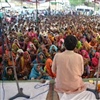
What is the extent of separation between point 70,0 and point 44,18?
46cm

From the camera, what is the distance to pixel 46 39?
3.11 m

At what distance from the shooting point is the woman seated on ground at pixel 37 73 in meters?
2.62

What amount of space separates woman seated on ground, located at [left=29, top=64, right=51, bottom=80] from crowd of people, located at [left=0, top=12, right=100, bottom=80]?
0.02 m

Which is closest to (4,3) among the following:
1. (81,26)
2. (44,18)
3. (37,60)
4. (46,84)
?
(44,18)

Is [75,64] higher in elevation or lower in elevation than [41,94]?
higher

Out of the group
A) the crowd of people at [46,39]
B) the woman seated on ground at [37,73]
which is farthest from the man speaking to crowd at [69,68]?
the crowd of people at [46,39]

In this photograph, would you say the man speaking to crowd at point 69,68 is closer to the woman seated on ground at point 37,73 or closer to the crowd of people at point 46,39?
the woman seated on ground at point 37,73

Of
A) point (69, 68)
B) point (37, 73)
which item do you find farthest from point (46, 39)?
point (69, 68)

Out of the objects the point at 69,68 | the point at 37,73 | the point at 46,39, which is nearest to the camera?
the point at 69,68

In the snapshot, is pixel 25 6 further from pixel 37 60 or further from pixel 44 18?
pixel 37 60

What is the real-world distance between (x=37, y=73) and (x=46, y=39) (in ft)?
2.01

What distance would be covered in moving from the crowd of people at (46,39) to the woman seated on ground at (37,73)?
2 cm

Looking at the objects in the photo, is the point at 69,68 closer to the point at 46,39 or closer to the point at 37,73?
the point at 37,73

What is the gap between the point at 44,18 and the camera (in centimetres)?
313
